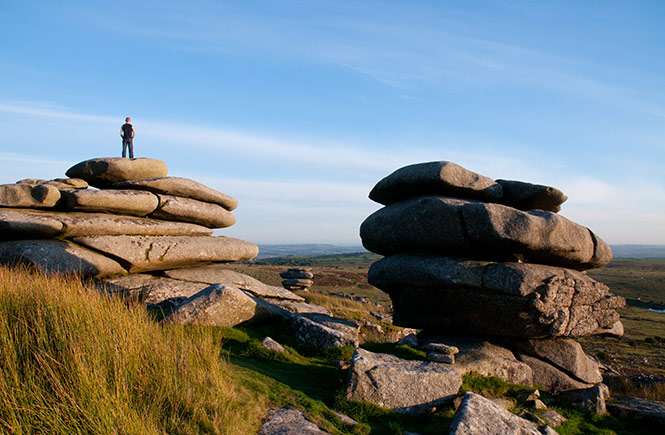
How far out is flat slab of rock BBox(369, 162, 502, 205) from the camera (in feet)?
52.5

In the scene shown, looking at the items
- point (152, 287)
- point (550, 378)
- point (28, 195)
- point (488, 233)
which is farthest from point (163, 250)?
point (550, 378)

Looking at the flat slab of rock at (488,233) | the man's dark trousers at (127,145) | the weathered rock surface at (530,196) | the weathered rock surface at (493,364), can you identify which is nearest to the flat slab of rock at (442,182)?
the weathered rock surface at (530,196)

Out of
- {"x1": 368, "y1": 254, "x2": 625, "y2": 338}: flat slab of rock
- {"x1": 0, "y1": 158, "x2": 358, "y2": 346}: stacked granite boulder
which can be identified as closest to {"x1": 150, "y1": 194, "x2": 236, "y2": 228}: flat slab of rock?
{"x1": 0, "y1": 158, "x2": 358, "y2": 346}: stacked granite boulder

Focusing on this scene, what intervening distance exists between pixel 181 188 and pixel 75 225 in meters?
5.54

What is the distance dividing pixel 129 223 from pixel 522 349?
57.1ft

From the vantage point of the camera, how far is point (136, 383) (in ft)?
25.2

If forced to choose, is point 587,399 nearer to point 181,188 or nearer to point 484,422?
point 484,422

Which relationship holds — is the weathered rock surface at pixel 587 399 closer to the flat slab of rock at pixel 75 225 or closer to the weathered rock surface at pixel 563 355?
the weathered rock surface at pixel 563 355

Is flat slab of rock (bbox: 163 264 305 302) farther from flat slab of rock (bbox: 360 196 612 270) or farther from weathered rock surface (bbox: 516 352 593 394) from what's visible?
weathered rock surface (bbox: 516 352 593 394)

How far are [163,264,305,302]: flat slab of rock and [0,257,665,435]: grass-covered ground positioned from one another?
10.3m

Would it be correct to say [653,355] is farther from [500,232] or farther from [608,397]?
[500,232]

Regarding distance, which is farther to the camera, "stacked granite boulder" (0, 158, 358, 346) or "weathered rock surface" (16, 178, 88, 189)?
"weathered rock surface" (16, 178, 88, 189)

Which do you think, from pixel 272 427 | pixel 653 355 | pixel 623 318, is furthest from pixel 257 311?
pixel 623 318

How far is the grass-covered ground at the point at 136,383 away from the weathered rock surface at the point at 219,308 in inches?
117
